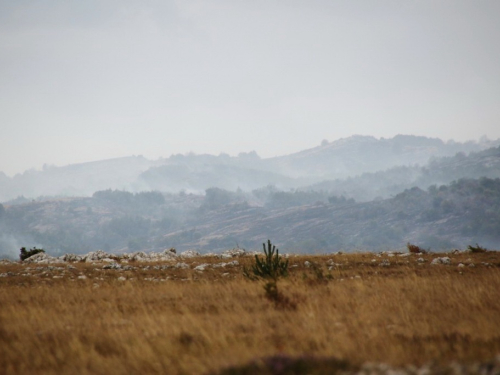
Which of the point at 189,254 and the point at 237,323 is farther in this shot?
the point at 189,254

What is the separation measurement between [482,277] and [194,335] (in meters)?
9.97

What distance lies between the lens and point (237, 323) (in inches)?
376

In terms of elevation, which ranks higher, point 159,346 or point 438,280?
point 159,346

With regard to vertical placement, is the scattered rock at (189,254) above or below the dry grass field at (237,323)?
below

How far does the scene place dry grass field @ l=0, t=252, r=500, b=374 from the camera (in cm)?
736

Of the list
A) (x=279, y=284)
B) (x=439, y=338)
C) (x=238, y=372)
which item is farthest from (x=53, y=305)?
(x=439, y=338)

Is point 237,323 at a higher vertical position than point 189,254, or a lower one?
higher

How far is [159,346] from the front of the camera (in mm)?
7902

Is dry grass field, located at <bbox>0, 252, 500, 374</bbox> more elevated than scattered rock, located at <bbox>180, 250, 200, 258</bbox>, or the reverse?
dry grass field, located at <bbox>0, 252, 500, 374</bbox>

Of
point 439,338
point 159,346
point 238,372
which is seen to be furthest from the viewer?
point 439,338

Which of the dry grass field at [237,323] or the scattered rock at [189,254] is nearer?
the dry grass field at [237,323]

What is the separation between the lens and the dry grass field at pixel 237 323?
24.2 ft

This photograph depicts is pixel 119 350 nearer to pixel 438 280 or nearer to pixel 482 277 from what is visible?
pixel 438 280

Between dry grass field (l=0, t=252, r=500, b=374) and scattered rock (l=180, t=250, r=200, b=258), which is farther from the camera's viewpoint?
scattered rock (l=180, t=250, r=200, b=258)
